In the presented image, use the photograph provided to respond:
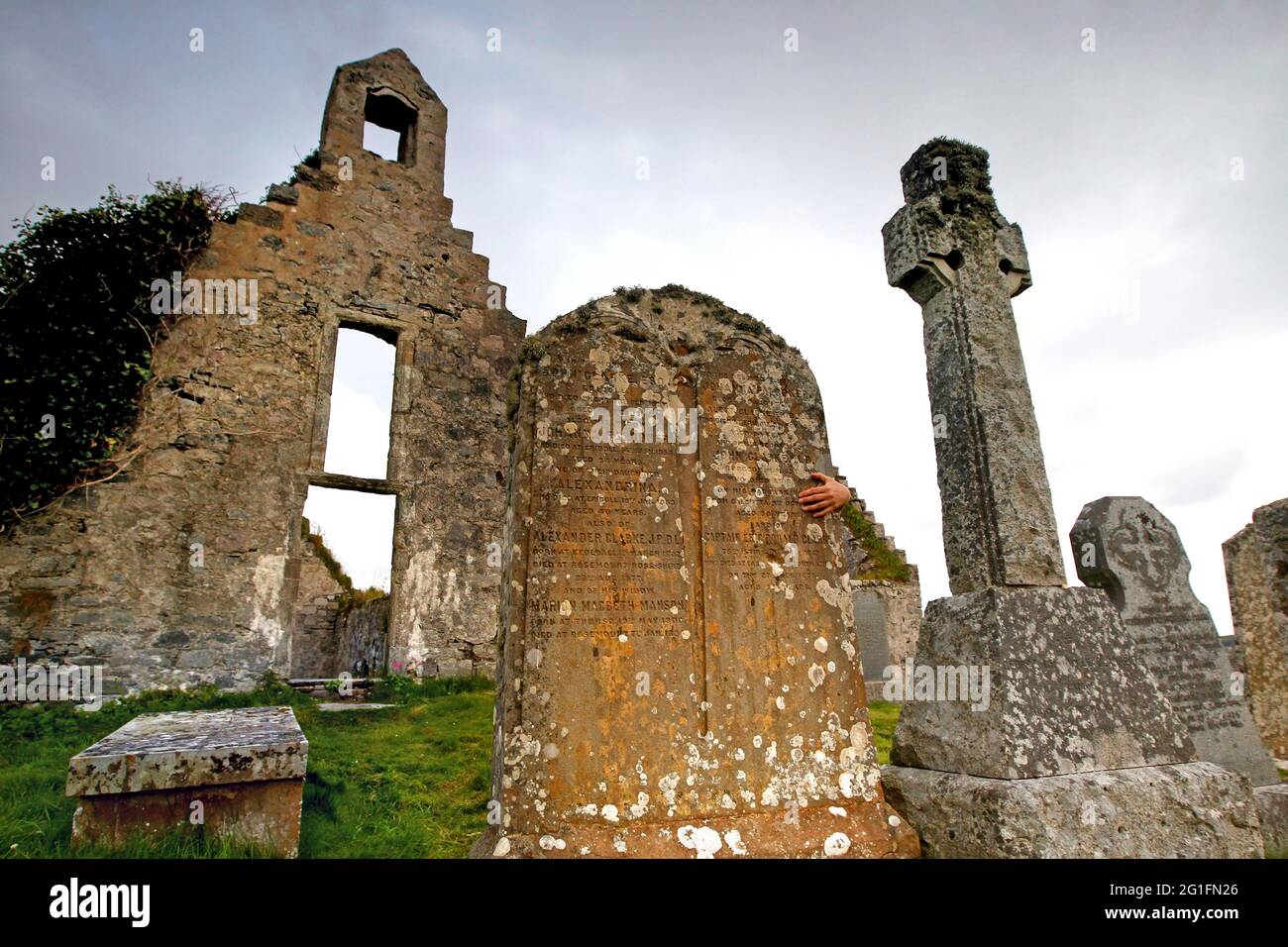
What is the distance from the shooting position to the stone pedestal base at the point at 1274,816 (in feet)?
14.1

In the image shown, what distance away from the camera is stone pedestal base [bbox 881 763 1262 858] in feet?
8.11

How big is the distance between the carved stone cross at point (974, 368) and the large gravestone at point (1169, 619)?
285 centimetres

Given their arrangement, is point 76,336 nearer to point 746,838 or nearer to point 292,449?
point 292,449

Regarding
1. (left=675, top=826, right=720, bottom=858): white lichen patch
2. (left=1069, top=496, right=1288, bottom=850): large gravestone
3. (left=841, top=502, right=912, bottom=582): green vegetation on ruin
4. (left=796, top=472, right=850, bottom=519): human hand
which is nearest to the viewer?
(left=675, top=826, right=720, bottom=858): white lichen patch

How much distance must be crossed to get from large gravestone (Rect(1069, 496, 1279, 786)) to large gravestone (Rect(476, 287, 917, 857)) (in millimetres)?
3522

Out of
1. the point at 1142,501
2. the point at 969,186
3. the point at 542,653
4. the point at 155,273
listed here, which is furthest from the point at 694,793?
the point at 155,273

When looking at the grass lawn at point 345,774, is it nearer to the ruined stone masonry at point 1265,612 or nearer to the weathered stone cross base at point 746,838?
the weathered stone cross base at point 746,838

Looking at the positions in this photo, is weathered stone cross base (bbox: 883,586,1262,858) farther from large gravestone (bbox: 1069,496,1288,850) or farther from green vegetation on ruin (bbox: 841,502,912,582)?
green vegetation on ruin (bbox: 841,502,912,582)

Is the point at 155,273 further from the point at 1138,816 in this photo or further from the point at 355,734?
the point at 1138,816
